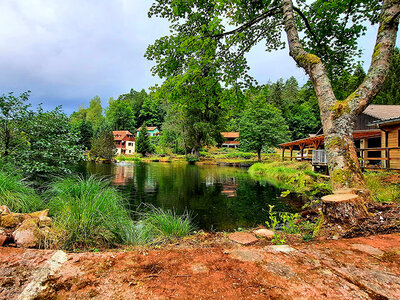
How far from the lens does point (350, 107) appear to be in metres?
3.00

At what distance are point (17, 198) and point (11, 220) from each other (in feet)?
3.63

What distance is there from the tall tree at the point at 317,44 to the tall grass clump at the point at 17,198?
3.96 m

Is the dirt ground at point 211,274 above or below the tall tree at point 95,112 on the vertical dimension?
below

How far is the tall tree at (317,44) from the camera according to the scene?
9.77 feet

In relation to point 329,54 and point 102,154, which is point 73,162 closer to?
point 329,54

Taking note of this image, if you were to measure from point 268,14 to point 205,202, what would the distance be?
268 inches

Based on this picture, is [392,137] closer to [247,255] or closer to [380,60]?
[380,60]

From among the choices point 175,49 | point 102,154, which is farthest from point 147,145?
point 175,49

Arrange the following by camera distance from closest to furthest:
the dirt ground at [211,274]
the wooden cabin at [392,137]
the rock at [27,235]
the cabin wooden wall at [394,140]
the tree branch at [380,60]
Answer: the dirt ground at [211,274] < the rock at [27,235] < the tree branch at [380,60] < the wooden cabin at [392,137] < the cabin wooden wall at [394,140]

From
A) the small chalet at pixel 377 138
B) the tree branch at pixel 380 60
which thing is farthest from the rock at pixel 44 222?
the small chalet at pixel 377 138

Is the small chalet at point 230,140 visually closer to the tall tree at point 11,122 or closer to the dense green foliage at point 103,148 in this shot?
the dense green foliage at point 103,148

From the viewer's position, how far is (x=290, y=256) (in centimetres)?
165

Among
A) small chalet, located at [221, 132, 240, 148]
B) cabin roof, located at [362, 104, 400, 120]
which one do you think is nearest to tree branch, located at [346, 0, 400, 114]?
cabin roof, located at [362, 104, 400, 120]

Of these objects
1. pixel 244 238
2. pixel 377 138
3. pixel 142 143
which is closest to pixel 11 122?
pixel 244 238
